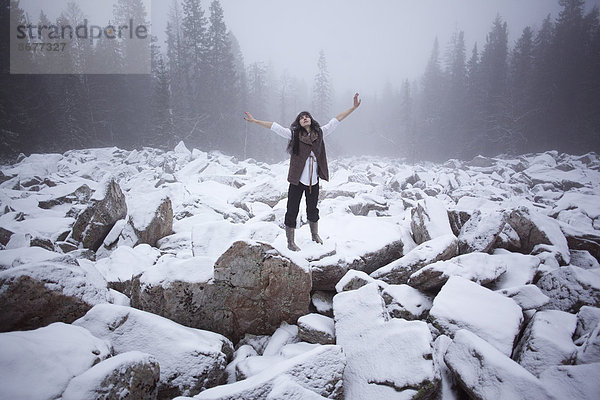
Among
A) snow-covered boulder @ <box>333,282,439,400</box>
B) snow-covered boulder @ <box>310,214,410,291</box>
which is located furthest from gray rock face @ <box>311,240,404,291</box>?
snow-covered boulder @ <box>333,282,439,400</box>

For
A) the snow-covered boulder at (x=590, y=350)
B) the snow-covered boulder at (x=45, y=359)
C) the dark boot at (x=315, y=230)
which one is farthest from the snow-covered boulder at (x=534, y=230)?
the snow-covered boulder at (x=45, y=359)

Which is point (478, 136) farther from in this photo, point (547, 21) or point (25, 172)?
point (25, 172)

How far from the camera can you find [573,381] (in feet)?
6.89

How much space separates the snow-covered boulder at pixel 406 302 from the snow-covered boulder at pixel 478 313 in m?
0.24

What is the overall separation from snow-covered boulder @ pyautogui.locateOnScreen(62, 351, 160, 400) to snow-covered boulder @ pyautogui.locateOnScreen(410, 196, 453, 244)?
4.61m

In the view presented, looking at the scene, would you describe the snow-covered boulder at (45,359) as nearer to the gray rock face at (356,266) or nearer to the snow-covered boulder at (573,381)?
the gray rock face at (356,266)

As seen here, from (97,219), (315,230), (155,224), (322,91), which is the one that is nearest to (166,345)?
(315,230)

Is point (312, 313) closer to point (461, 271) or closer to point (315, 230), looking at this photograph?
point (315, 230)

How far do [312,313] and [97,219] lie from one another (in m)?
5.44

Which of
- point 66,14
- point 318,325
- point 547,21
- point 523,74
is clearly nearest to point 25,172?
point 318,325

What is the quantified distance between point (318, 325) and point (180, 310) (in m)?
1.57

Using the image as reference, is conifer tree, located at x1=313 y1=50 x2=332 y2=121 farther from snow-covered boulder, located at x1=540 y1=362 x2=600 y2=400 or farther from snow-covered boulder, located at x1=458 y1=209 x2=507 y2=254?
snow-covered boulder, located at x1=540 y1=362 x2=600 y2=400

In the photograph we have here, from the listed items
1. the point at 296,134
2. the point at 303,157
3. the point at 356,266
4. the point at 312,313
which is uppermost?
the point at 296,134

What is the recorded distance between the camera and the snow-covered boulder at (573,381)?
200 centimetres
